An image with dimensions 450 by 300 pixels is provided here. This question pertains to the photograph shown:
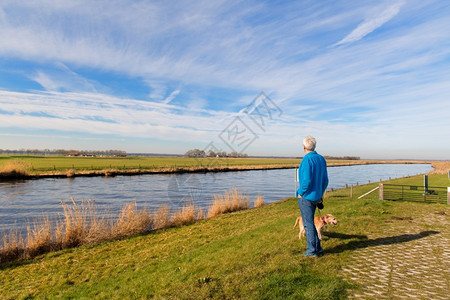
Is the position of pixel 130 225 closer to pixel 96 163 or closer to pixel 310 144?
pixel 310 144

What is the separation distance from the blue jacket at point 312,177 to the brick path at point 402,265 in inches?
55.4

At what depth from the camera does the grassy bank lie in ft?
13.5

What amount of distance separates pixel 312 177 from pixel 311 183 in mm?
114

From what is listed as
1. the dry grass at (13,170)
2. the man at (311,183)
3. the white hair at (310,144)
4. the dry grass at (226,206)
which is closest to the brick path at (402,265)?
the man at (311,183)

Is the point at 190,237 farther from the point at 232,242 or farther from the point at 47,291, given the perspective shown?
the point at 47,291

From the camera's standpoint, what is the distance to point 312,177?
481 cm

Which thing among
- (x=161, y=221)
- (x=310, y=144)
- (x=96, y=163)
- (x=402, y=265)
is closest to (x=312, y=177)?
(x=310, y=144)

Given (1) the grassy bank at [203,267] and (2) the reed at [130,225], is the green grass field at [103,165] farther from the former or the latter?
(1) the grassy bank at [203,267]

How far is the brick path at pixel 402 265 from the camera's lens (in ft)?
12.5

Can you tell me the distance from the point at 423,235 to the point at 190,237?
750cm

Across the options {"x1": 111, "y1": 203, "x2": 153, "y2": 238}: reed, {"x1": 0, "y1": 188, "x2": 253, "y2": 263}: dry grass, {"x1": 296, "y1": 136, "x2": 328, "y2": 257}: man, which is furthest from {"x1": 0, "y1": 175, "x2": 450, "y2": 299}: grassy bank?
{"x1": 111, "y1": 203, "x2": 153, "y2": 238}: reed

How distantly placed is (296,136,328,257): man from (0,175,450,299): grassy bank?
51 centimetres

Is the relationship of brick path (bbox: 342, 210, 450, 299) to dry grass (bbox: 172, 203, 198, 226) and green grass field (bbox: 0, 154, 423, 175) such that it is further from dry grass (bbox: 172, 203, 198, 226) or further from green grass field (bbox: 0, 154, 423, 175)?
green grass field (bbox: 0, 154, 423, 175)

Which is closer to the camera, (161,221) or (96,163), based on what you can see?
(161,221)
